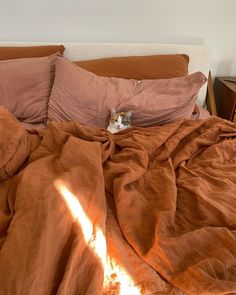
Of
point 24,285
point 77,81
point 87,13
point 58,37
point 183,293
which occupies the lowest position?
point 183,293

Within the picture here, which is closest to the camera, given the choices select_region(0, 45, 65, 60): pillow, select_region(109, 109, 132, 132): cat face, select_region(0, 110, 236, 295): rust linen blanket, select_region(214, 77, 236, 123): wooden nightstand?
select_region(0, 110, 236, 295): rust linen blanket

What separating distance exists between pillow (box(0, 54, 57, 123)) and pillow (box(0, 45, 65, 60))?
0.31 ft

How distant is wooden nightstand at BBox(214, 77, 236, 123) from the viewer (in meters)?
1.92

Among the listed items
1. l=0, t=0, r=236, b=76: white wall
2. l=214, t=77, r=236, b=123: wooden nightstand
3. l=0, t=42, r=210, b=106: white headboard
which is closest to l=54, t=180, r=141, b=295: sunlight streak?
l=0, t=42, r=210, b=106: white headboard

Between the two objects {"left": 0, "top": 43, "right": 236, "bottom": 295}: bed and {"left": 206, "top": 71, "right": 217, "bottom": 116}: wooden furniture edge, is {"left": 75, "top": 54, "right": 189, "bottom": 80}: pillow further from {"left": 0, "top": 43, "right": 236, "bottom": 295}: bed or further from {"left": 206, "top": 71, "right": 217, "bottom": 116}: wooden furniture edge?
{"left": 206, "top": 71, "right": 217, "bottom": 116}: wooden furniture edge

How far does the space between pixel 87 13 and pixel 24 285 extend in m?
1.64

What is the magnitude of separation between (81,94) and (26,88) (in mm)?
301

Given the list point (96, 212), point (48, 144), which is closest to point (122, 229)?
point (96, 212)

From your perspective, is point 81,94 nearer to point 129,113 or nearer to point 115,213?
point 129,113

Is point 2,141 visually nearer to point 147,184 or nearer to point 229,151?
point 147,184

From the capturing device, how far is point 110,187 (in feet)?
3.16

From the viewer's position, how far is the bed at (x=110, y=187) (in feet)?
2.19

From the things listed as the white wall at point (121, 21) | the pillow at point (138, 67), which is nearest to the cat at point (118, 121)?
the pillow at point (138, 67)

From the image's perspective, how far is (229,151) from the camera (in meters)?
1.21
